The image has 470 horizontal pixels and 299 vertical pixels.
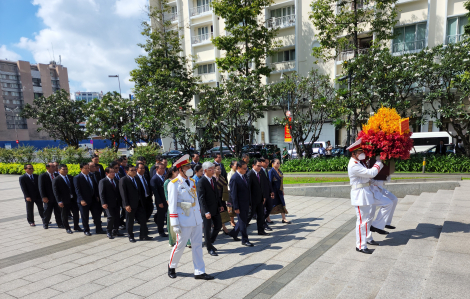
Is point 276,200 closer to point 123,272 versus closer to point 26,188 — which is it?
point 123,272

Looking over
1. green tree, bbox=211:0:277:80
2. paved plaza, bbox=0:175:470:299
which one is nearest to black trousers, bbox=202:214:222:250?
paved plaza, bbox=0:175:470:299

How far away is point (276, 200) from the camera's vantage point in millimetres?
7508

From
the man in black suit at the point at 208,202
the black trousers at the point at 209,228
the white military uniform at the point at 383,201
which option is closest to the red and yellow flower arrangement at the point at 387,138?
the white military uniform at the point at 383,201

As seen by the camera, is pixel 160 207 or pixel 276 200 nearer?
pixel 160 207

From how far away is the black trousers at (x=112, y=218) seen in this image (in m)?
6.99

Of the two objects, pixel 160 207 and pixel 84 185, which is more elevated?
pixel 84 185

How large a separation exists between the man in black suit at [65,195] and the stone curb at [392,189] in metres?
7.17

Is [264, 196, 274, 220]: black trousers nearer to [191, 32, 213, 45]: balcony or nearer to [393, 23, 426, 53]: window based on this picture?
[393, 23, 426, 53]: window

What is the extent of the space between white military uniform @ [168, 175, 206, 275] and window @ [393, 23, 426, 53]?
74.6ft

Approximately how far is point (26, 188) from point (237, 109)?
1122 cm

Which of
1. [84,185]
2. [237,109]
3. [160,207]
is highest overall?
[237,109]

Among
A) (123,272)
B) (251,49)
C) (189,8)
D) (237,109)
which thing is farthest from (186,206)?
(189,8)

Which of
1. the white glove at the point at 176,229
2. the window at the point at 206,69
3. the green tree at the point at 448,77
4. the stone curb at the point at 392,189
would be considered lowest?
the stone curb at the point at 392,189

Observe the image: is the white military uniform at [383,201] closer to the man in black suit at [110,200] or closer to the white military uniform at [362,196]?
the white military uniform at [362,196]
